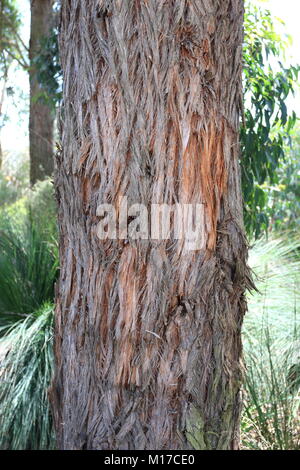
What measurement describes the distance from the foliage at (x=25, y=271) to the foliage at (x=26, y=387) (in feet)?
1.27

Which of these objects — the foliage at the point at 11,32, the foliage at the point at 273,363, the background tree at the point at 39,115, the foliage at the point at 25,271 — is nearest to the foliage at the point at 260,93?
the foliage at the point at 273,363

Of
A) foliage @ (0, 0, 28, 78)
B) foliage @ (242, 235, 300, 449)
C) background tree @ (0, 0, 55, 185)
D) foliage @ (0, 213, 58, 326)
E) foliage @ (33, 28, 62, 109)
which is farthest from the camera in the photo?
foliage @ (0, 0, 28, 78)

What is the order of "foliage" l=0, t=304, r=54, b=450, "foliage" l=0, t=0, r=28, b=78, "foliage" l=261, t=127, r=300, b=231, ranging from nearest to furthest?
"foliage" l=0, t=304, r=54, b=450 → "foliage" l=261, t=127, r=300, b=231 → "foliage" l=0, t=0, r=28, b=78

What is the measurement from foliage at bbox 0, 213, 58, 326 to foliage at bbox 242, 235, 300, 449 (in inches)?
57.7

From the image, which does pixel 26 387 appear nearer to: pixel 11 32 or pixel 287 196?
pixel 287 196

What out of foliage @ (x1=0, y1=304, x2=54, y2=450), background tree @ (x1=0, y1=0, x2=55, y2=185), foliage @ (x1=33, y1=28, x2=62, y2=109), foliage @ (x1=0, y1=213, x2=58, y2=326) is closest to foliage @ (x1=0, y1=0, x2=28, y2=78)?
background tree @ (x1=0, y1=0, x2=55, y2=185)

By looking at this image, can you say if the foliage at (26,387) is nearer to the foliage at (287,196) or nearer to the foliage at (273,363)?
the foliage at (273,363)

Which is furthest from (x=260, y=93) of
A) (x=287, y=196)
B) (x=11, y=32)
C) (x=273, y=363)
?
(x=11, y=32)

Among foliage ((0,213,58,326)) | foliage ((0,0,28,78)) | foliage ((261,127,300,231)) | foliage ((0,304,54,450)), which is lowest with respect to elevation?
foliage ((0,304,54,450))

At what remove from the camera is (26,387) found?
2.95 meters

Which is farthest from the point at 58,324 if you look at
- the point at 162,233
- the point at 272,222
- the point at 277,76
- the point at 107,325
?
the point at 272,222

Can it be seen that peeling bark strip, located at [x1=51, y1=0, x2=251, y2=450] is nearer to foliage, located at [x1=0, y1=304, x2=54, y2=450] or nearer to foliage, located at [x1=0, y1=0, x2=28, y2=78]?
foliage, located at [x1=0, y1=304, x2=54, y2=450]

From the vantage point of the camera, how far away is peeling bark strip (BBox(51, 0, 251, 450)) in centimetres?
205

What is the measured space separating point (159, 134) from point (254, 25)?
7.80 ft
